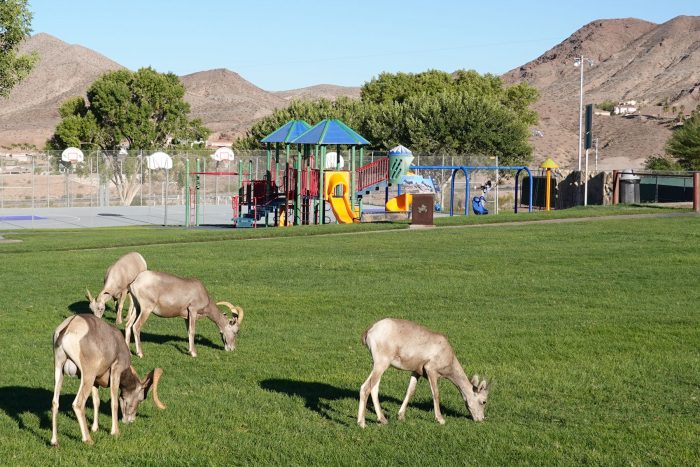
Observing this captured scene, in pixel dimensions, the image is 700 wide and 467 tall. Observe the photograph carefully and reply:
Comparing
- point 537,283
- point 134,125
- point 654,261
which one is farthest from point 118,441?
point 134,125

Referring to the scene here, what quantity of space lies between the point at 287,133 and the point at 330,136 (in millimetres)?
5011

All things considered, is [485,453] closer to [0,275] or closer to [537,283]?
[537,283]

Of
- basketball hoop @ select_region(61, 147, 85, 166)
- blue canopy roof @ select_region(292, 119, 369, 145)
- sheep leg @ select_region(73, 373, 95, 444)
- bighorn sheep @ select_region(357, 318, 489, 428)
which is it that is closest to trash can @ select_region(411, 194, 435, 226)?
blue canopy roof @ select_region(292, 119, 369, 145)

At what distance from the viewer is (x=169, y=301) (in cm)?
1468

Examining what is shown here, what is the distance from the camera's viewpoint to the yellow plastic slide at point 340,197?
149ft

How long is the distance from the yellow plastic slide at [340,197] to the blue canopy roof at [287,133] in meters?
3.89

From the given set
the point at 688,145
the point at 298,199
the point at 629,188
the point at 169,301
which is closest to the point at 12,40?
the point at 298,199

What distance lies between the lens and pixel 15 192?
94500 mm

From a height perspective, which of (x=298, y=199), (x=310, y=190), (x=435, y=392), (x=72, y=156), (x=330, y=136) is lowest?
(x=435, y=392)

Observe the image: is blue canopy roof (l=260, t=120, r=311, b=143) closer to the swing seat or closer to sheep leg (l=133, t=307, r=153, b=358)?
the swing seat

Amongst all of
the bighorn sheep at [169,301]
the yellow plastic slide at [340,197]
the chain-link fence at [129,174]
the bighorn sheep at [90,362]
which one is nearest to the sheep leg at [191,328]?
the bighorn sheep at [169,301]

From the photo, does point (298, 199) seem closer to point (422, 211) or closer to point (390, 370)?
point (422, 211)

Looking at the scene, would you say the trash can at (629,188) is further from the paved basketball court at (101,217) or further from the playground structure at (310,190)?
the paved basketball court at (101,217)

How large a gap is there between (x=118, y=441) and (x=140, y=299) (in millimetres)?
4320
